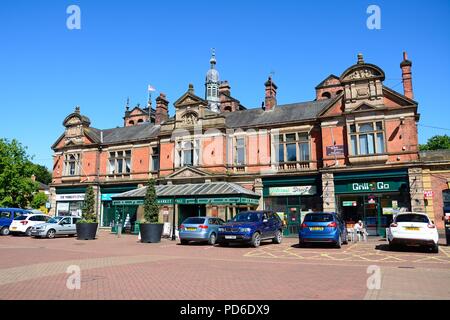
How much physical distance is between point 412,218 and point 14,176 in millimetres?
37943

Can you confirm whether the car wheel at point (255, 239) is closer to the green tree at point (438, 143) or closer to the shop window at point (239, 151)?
the shop window at point (239, 151)

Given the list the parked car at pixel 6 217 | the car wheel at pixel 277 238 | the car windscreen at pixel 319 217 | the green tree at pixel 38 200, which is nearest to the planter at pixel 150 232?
the car wheel at pixel 277 238

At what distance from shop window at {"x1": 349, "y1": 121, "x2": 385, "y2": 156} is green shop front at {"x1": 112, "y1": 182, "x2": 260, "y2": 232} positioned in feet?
25.5

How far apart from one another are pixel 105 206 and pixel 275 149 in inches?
701

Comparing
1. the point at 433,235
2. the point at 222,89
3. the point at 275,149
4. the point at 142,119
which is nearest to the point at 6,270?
the point at 433,235

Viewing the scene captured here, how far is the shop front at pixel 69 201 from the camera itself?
113 feet

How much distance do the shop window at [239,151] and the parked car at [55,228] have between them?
499 inches

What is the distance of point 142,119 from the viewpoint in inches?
1981

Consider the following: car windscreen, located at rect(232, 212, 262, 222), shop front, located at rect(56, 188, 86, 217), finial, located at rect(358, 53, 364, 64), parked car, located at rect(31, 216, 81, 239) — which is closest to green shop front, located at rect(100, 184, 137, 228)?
shop front, located at rect(56, 188, 86, 217)

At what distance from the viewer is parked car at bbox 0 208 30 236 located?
26895mm

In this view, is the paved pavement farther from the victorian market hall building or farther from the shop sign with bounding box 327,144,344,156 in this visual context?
the shop sign with bounding box 327,144,344,156

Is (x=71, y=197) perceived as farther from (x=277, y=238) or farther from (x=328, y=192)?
(x=328, y=192)

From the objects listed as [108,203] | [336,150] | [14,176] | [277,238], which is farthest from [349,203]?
[14,176]
